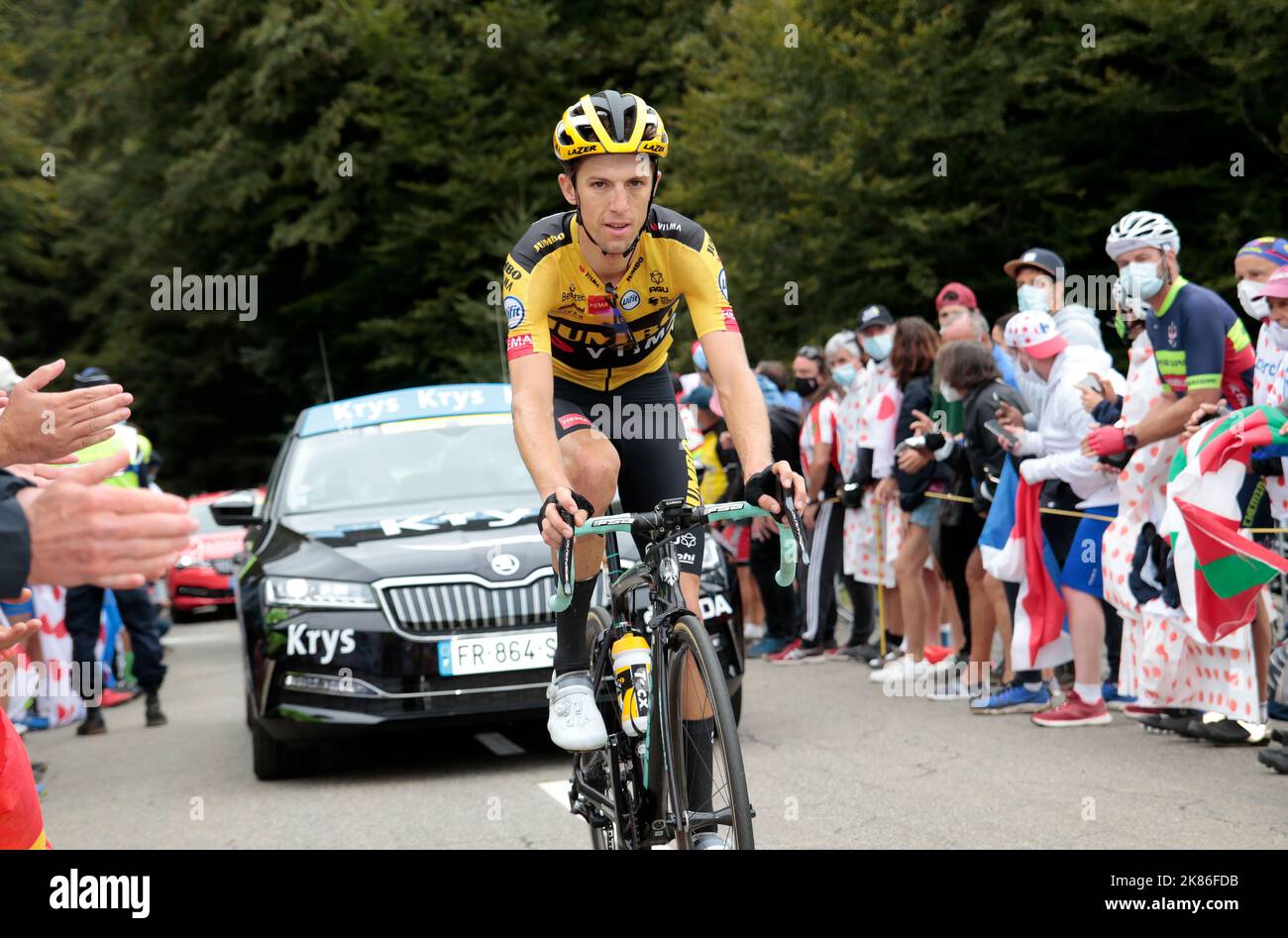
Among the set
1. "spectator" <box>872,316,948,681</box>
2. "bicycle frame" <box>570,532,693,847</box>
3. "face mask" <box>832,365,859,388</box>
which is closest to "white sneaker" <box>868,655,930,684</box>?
"spectator" <box>872,316,948,681</box>

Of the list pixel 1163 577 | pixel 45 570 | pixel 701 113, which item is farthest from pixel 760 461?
pixel 701 113

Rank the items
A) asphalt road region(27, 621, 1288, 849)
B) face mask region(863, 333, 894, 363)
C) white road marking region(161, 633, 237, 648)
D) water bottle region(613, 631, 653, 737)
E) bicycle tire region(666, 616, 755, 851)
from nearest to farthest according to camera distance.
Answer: bicycle tire region(666, 616, 755, 851), water bottle region(613, 631, 653, 737), asphalt road region(27, 621, 1288, 849), face mask region(863, 333, 894, 363), white road marking region(161, 633, 237, 648)

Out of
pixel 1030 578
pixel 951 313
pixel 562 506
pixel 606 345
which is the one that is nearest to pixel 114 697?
pixel 951 313

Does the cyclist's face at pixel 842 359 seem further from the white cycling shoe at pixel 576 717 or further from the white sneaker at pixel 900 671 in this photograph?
the white cycling shoe at pixel 576 717

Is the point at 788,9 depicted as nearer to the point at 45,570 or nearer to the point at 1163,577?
the point at 1163,577

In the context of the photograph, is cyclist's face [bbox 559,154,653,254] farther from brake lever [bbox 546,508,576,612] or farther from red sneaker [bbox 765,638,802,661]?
red sneaker [bbox 765,638,802,661]

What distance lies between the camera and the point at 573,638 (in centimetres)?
515

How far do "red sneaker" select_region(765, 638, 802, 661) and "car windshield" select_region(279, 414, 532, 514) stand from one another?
149 inches

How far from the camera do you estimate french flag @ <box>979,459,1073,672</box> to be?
890 cm

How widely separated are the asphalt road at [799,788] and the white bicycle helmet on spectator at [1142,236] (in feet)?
7.88

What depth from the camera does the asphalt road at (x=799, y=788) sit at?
6215mm

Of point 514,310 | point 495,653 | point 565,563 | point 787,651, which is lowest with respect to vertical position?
point 787,651

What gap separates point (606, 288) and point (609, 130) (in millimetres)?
522

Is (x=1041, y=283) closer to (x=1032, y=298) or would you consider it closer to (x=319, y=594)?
(x=1032, y=298)
